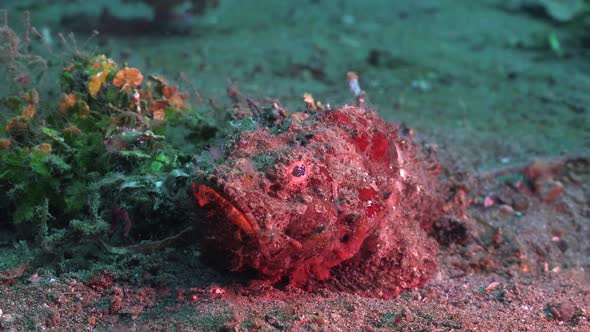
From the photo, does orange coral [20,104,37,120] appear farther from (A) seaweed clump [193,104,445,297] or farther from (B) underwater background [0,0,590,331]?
(A) seaweed clump [193,104,445,297]

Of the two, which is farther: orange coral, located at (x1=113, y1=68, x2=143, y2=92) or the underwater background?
orange coral, located at (x1=113, y1=68, x2=143, y2=92)

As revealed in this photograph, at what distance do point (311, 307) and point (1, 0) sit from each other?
12763 mm

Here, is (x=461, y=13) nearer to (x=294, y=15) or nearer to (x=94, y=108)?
(x=294, y=15)

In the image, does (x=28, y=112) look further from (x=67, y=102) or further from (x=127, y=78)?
(x=127, y=78)

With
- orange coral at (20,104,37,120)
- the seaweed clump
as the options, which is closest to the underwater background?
orange coral at (20,104,37,120)

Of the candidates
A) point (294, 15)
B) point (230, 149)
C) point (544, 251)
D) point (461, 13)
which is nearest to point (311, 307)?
point (230, 149)

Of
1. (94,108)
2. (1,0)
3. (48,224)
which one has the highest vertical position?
(94,108)

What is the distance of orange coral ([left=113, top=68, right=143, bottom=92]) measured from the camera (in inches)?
166

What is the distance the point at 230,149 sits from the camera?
A: 2.95m

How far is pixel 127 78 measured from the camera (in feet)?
13.9

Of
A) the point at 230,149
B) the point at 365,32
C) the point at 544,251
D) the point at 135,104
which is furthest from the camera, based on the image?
the point at 365,32

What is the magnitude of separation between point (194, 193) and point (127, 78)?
198 centimetres

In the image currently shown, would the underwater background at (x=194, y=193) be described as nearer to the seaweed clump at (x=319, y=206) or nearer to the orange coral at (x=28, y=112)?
the orange coral at (x=28, y=112)

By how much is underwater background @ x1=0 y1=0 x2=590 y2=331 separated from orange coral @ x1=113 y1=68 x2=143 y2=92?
11 millimetres
